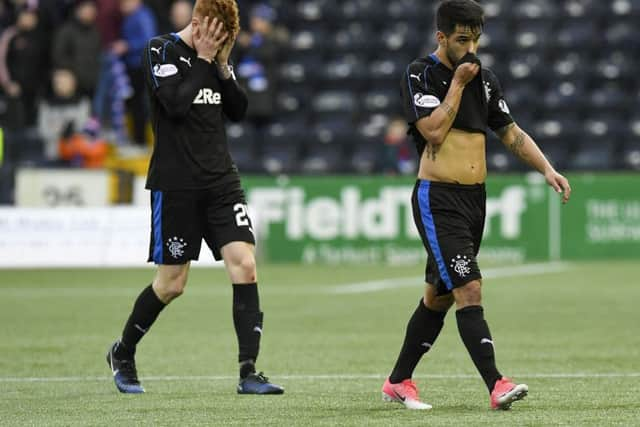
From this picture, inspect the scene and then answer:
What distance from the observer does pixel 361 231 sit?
21250 mm

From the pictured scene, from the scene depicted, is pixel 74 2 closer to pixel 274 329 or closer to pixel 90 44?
pixel 90 44

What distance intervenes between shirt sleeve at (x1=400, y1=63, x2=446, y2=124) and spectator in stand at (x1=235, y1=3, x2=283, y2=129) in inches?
603

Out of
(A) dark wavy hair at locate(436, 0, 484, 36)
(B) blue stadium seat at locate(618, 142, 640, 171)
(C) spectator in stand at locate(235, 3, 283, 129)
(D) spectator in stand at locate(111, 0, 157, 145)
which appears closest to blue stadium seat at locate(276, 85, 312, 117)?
(C) spectator in stand at locate(235, 3, 283, 129)

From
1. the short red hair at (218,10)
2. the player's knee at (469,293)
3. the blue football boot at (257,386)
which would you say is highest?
the short red hair at (218,10)

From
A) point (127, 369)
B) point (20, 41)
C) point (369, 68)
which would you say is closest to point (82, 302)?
point (127, 369)

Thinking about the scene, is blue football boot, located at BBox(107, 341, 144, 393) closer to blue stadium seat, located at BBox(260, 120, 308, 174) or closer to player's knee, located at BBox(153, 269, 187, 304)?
player's knee, located at BBox(153, 269, 187, 304)

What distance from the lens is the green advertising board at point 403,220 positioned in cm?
2114

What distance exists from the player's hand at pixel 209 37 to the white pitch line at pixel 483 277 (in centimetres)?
859

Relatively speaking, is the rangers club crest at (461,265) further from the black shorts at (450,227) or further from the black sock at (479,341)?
the black sock at (479,341)

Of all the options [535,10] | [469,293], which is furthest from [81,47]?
[469,293]

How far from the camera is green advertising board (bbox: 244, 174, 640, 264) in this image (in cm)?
2114

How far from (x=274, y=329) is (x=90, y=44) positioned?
37.7 feet

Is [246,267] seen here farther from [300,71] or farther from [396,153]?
[300,71]

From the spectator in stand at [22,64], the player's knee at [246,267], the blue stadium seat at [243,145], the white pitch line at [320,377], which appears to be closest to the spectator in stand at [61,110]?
the spectator in stand at [22,64]
